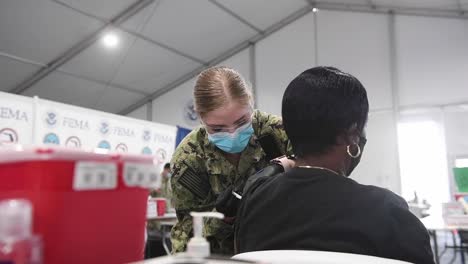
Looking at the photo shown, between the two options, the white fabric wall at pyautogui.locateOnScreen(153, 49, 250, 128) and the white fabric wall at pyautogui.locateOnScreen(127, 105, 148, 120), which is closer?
the white fabric wall at pyautogui.locateOnScreen(153, 49, 250, 128)

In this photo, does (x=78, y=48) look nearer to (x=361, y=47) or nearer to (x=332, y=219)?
(x=361, y=47)

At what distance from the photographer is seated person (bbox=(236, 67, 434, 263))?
746 millimetres

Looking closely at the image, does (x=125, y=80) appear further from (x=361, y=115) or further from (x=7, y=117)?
(x=361, y=115)

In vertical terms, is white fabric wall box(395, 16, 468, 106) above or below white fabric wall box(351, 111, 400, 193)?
above

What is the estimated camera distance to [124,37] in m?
5.98

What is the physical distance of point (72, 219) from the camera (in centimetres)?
46

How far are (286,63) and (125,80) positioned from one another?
9.07 feet

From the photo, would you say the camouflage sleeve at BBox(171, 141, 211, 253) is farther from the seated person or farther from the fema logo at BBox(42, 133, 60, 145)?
the fema logo at BBox(42, 133, 60, 145)

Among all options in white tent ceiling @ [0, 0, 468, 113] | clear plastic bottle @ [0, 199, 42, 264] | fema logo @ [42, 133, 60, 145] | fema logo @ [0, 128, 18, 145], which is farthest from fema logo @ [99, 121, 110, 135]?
clear plastic bottle @ [0, 199, 42, 264]

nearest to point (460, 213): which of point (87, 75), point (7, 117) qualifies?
point (7, 117)

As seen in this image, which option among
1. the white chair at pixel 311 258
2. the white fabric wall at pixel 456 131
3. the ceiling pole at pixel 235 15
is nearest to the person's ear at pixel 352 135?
the white chair at pixel 311 258

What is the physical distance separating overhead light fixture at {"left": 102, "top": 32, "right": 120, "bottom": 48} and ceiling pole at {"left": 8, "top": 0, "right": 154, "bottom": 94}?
0.10 metres

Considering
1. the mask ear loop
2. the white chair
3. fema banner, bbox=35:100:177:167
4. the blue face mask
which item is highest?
Result: fema banner, bbox=35:100:177:167

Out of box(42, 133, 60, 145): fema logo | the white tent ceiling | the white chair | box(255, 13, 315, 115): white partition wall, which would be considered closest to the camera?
the white chair
